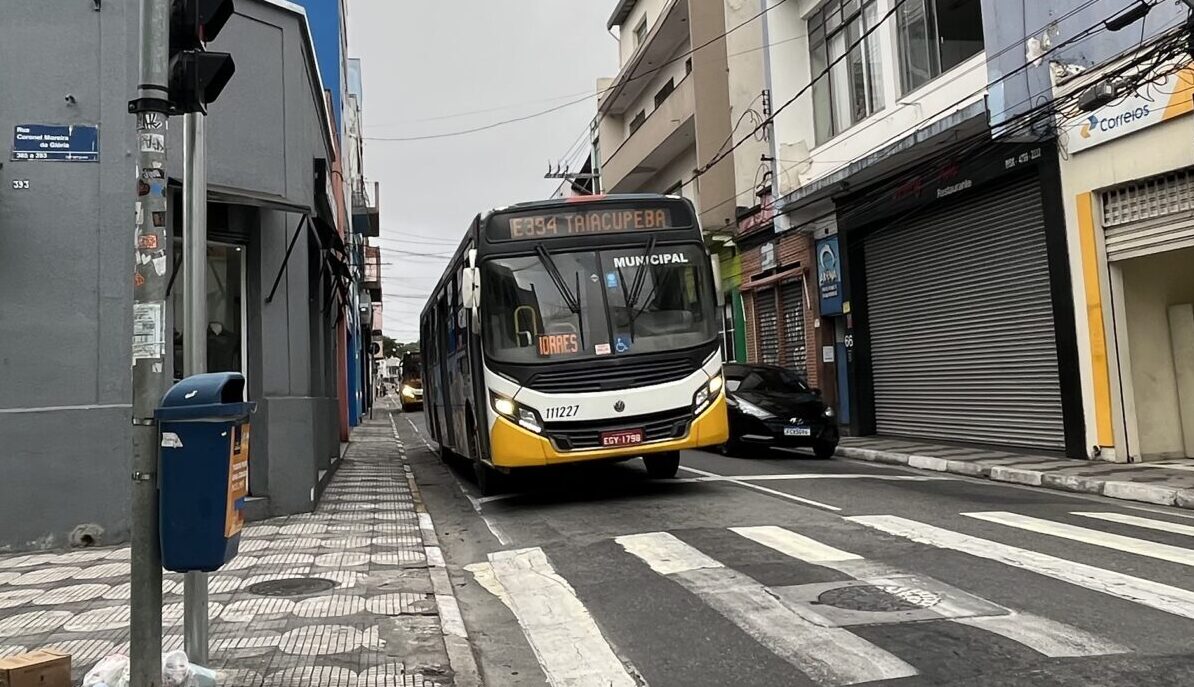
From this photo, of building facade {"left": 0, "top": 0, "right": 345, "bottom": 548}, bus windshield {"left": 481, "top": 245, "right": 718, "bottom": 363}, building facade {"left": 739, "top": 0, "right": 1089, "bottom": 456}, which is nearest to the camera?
building facade {"left": 0, "top": 0, "right": 345, "bottom": 548}

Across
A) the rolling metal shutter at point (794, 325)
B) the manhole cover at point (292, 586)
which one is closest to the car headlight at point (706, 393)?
the manhole cover at point (292, 586)

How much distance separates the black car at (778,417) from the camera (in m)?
14.3

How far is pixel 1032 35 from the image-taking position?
528 inches

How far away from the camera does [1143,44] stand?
1121 centimetres

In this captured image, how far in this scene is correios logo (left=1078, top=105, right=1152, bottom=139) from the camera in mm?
11516

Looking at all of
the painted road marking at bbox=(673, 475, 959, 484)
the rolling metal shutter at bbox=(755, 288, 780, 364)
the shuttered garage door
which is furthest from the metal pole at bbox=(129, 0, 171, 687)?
the rolling metal shutter at bbox=(755, 288, 780, 364)

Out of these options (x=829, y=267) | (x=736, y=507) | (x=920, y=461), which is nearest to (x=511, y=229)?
(x=736, y=507)

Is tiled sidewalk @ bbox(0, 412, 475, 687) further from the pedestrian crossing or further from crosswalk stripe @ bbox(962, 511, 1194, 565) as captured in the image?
crosswalk stripe @ bbox(962, 511, 1194, 565)

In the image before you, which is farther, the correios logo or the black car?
the black car

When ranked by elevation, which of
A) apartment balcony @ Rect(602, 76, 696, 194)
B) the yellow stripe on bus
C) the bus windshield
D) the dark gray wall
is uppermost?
apartment balcony @ Rect(602, 76, 696, 194)

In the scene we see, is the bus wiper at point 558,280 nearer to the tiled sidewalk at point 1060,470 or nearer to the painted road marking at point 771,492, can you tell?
the painted road marking at point 771,492

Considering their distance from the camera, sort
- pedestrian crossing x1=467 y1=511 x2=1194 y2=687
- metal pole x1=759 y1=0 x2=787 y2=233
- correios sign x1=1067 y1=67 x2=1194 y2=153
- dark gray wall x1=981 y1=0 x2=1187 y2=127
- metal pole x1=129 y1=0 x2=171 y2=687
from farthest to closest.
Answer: metal pole x1=759 y1=0 x2=787 y2=233 → dark gray wall x1=981 y1=0 x2=1187 y2=127 → correios sign x1=1067 y1=67 x2=1194 y2=153 → pedestrian crossing x1=467 y1=511 x2=1194 y2=687 → metal pole x1=129 y1=0 x2=171 y2=687

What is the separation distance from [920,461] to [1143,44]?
647 cm

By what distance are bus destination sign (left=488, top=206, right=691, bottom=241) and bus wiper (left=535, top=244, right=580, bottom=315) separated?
200 mm
